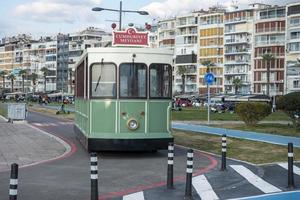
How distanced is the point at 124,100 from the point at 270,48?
104929 mm

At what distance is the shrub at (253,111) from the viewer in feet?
97.2

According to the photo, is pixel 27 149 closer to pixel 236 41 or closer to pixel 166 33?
pixel 236 41

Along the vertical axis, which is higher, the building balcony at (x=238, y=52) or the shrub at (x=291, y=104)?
the building balcony at (x=238, y=52)

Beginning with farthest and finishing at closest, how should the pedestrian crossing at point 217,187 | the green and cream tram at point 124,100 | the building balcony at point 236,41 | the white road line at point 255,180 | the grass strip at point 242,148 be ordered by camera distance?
the building balcony at point 236,41 < the grass strip at point 242,148 < the green and cream tram at point 124,100 < the white road line at point 255,180 < the pedestrian crossing at point 217,187

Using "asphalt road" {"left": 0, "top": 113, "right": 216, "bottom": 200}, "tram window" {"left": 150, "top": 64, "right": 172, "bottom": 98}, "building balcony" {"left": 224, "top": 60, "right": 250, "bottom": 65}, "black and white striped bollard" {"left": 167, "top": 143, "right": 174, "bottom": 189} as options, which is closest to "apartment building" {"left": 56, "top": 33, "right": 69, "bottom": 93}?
"building balcony" {"left": 224, "top": 60, "right": 250, "bottom": 65}

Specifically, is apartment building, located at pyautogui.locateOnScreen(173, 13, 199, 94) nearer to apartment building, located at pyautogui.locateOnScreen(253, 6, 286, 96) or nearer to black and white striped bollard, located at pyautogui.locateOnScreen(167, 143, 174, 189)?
apartment building, located at pyautogui.locateOnScreen(253, 6, 286, 96)

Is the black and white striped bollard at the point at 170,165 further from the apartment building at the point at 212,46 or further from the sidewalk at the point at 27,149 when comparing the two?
the apartment building at the point at 212,46

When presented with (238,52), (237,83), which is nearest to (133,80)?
(237,83)

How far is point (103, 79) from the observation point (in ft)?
54.2

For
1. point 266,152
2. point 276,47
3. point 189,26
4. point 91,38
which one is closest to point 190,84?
point 189,26

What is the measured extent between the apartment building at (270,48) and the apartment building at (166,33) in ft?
102

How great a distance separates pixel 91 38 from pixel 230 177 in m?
179

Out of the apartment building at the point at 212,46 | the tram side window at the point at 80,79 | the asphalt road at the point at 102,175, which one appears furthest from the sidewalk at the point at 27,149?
the apartment building at the point at 212,46

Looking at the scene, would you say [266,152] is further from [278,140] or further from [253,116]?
[253,116]
